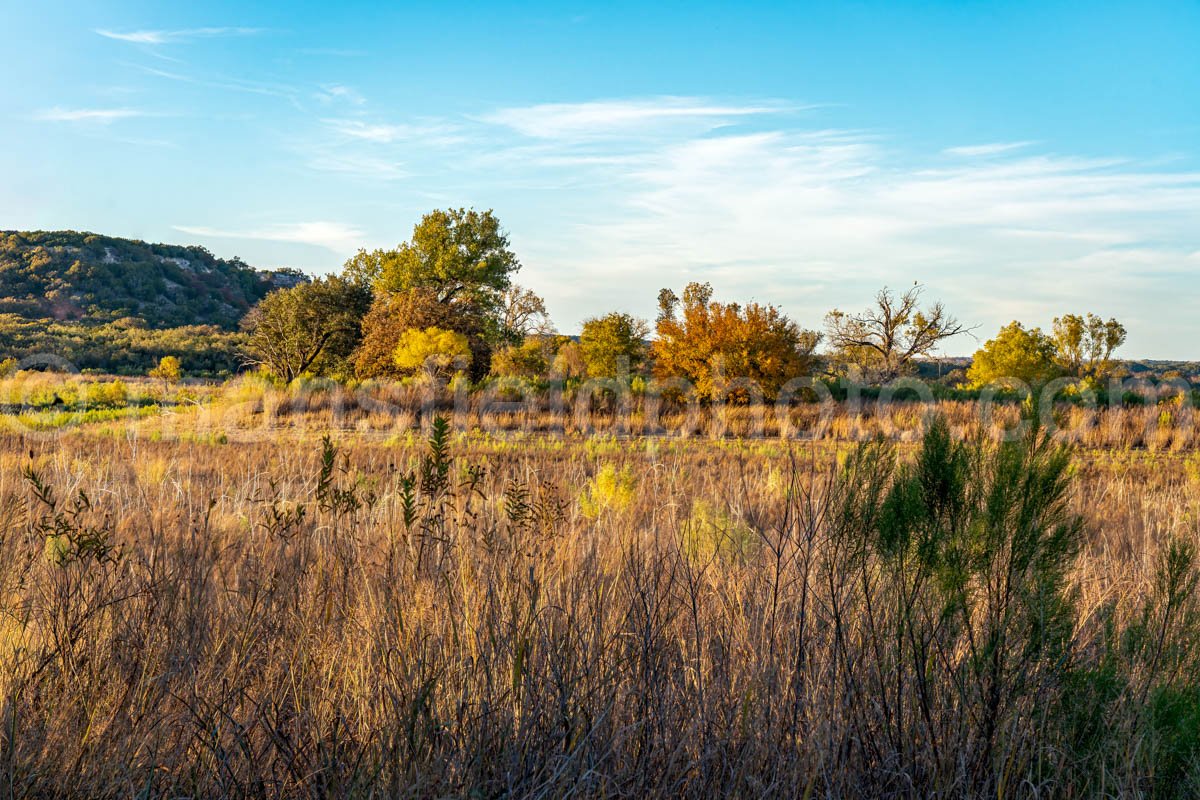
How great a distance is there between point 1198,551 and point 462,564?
4.54m

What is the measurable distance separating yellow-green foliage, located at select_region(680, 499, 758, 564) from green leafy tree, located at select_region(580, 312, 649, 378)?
2961 cm

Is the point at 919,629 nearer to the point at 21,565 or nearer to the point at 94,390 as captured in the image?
the point at 21,565

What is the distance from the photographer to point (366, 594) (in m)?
3.81

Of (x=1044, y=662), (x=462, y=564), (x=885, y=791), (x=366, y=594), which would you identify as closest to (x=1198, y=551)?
(x=1044, y=662)

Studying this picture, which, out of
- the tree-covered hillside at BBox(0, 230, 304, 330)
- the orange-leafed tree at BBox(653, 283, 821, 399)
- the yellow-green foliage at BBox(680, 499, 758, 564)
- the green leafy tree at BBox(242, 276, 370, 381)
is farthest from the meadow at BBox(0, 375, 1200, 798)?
the tree-covered hillside at BBox(0, 230, 304, 330)

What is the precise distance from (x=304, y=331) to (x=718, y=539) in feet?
96.0

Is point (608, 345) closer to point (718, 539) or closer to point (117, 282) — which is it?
point (718, 539)

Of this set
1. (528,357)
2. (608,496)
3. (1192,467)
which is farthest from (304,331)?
(1192,467)

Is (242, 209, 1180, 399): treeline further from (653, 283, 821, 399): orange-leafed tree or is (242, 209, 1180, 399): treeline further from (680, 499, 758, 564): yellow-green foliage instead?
(680, 499, 758, 564): yellow-green foliage

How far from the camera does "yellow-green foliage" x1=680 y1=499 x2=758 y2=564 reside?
190 inches

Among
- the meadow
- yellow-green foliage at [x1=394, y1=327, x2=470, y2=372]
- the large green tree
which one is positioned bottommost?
the meadow

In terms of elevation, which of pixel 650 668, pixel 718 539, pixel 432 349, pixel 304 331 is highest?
pixel 304 331

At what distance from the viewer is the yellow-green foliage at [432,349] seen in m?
24.5

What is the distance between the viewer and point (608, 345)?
3631 centimetres
